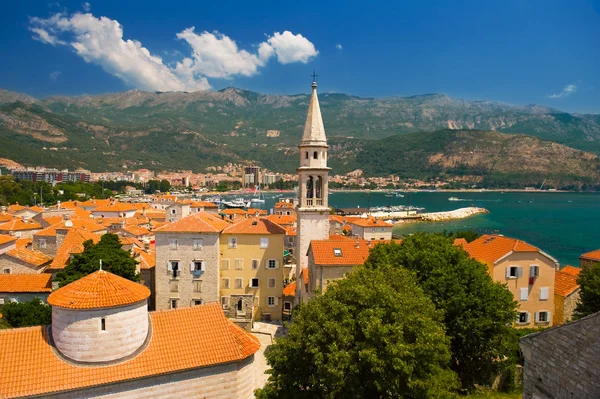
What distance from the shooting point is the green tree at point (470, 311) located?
738 inches

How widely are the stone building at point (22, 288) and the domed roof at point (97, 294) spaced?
1846 cm

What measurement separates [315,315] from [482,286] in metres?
9.95

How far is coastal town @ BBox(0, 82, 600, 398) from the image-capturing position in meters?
13.1

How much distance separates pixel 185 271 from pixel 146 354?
615 inches

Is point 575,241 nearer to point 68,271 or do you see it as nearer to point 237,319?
point 237,319

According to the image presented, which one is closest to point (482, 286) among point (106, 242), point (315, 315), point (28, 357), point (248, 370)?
point (315, 315)

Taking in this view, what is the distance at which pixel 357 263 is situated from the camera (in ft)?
83.7

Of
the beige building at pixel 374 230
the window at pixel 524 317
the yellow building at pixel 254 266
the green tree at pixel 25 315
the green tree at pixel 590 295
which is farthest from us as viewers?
the beige building at pixel 374 230

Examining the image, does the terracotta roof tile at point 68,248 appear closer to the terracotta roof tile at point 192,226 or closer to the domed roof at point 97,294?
the terracotta roof tile at point 192,226

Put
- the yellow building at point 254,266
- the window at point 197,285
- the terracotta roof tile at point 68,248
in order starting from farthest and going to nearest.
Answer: the terracotta roof tile at point 68,248 < the yellow building at point 254,266 < the window at point 197,285

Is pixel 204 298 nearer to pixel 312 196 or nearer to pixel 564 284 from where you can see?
pixel 312 196

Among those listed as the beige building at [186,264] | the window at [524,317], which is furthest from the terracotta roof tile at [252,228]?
the window at [524,317]

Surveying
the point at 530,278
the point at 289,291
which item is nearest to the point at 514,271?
the point at 530,278

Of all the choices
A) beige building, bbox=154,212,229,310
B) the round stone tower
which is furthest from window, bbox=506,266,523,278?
the round stone tower
